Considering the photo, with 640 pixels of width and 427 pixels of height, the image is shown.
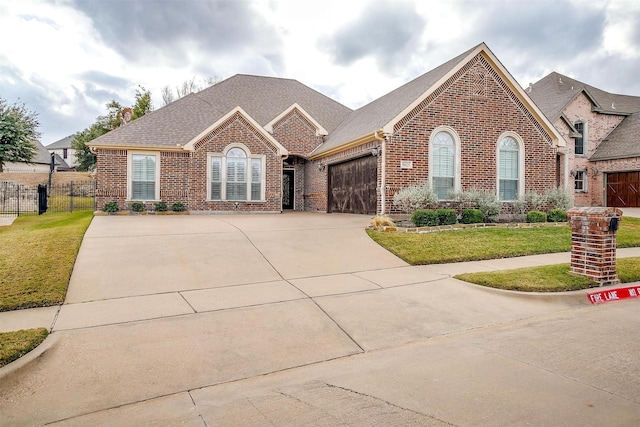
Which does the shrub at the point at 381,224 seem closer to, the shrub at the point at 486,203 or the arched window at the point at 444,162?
the arched window at the point at 444,162

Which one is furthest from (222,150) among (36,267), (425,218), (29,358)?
(29,358)

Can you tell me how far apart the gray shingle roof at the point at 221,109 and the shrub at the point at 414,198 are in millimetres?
10265

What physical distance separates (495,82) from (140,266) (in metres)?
14.0

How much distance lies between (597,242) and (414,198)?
250 inches

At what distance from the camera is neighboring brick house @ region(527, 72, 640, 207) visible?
75.8 ft

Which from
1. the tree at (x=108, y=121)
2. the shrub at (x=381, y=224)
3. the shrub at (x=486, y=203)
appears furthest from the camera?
the tree at (x=108, y=121)

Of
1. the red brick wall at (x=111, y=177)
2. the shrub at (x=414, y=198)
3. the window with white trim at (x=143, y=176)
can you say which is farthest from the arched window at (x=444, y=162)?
the red brick wall at (x=111, y=177)

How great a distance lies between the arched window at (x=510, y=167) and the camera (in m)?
15.1

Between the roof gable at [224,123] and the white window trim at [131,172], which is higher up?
the roof gable at [224,123]

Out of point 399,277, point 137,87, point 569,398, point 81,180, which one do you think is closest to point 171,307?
point 399,277

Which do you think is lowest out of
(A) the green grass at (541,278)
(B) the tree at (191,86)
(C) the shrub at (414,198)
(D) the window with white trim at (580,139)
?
(A) the green grass at (541,278)

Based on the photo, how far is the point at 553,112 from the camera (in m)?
24.2

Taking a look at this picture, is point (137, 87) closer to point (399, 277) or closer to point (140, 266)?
point (140, 266)

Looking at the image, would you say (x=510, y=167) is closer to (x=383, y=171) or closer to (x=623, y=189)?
(x=383, y=171)
